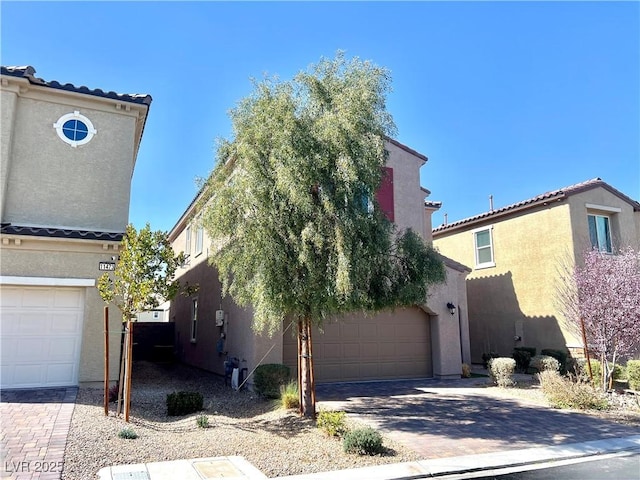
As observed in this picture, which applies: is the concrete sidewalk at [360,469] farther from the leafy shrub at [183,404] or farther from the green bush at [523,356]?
the green bush at [523,356]

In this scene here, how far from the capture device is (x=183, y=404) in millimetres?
10117

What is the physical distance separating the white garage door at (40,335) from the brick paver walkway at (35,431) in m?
0.42

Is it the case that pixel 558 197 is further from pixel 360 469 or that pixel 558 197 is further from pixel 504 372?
pixel 360 469

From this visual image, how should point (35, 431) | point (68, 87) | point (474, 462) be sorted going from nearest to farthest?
point (474, 462) < point (35, 431) < point (68, 87)

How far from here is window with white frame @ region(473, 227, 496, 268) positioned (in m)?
20.7

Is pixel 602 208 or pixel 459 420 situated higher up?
pixel 602 208

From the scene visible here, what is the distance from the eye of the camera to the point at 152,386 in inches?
549

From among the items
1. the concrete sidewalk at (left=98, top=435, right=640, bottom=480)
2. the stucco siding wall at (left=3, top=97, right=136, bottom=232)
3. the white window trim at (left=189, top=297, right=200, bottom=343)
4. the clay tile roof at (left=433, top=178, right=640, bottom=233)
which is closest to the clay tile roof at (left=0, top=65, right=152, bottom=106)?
the stucco siding wall at (left=3, top=97, right=136, bottom=232)

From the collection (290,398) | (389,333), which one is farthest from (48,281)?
(389,333)

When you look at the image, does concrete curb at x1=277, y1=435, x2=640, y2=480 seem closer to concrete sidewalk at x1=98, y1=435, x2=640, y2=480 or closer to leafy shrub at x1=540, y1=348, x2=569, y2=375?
concrete sidewalk at x1=98, y1=435, x2=640, y2=480

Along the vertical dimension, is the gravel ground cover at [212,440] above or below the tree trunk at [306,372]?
below

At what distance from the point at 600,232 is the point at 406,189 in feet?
29.3

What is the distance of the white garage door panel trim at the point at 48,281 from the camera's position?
1105 centimetres

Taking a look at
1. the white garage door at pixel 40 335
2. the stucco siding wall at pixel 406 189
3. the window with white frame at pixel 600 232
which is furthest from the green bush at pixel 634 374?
the white garage door at pixel 40 335
